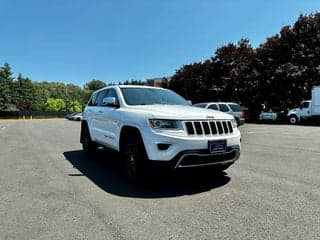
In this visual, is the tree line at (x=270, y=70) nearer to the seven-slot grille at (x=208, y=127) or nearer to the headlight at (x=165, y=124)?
the seven-slot grille at (x=208, y=127)

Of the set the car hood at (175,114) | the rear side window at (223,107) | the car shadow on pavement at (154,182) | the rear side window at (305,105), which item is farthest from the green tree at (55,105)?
the car hood at (175,114)

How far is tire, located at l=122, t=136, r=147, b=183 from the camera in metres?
6.10

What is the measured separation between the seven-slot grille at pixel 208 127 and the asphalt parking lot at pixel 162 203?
3.15ft

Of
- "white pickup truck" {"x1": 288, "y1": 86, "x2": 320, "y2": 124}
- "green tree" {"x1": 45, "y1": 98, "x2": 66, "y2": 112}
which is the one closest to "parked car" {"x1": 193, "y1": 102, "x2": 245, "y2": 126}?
"white pickup truck" {"x1": 288, "y1": 86, "x2": 320, "y2": 124}

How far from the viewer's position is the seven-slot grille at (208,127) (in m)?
5.90

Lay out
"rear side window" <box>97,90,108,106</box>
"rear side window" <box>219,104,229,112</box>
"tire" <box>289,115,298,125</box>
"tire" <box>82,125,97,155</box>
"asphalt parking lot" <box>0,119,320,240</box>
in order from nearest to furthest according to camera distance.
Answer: "asphalt parking lot" <box>0,119,320,240</box> < "rear side window" <box>97,90,108,106</box> < "tire" <box>82,125,97,155</box> < "rear side window" <box>219,104,229,112</box> < "tire" <box>289,115,298,125</box>

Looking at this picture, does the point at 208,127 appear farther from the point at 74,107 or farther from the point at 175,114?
the point at 74,107

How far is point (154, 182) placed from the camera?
6676 millimetres

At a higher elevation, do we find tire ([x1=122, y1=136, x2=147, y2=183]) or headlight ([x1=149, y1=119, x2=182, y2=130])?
headlight ([x1=149, y1=119, x2=182, y2=130])

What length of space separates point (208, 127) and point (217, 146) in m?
0.35

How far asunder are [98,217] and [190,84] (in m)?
45.0

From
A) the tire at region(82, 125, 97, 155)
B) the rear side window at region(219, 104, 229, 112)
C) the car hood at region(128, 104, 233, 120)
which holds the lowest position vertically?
the tire at region(82, 125, 97, 155)

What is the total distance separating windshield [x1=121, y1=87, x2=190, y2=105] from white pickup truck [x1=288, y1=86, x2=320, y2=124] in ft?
81.5

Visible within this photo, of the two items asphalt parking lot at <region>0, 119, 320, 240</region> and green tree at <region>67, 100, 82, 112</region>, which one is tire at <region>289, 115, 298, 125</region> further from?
green tree at <region>67, 100, 82, 112</region>
